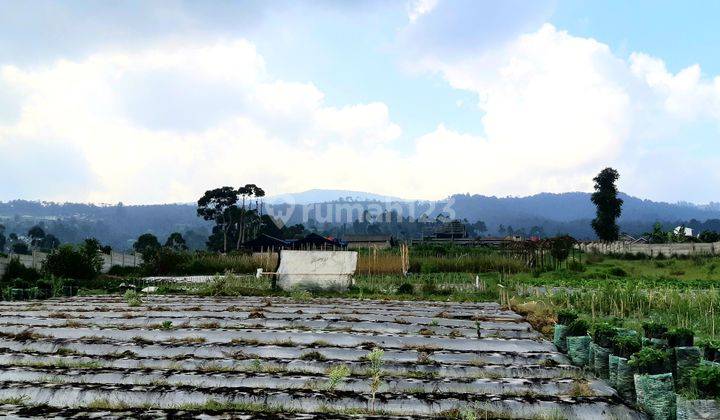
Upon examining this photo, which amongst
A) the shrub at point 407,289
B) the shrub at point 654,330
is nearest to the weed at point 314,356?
the shrub at point 654,330

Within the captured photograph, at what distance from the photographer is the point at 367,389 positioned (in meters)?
5.09

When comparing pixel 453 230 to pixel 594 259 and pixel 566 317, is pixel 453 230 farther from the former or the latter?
pixel 566 317

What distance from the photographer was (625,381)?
198 inches

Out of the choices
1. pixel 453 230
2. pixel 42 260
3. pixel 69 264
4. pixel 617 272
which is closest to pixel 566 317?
pixel 617 272

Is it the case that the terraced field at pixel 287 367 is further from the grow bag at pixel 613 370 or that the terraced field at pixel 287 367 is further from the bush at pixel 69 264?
the bush at pixel 69 264

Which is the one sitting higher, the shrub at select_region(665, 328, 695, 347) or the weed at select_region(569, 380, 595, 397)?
the shrub at select_region(665, 328, 695, 347)

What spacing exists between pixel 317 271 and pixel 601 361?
10291mm

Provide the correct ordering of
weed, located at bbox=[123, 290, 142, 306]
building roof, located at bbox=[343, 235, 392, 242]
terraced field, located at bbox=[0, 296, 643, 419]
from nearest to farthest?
terraced field, located at bbox=[0, 296, 643, 419] → weed, located at bbox=[123, 290, 142, 306] → building roof, located at bbox=[343, 235, 392, 242]

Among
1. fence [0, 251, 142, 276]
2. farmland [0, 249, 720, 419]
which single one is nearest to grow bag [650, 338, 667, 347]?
farmland [0, 249, 720, 419]

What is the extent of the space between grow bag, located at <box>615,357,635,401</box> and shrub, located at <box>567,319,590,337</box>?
1354 mm

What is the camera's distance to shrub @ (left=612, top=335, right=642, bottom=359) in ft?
17.1

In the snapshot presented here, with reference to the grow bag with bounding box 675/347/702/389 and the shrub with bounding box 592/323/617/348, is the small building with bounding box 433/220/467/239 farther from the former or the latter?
the grow bag with bounding box 675/347/702/389

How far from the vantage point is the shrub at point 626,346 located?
5.21 metres

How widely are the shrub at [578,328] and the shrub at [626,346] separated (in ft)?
3.25
